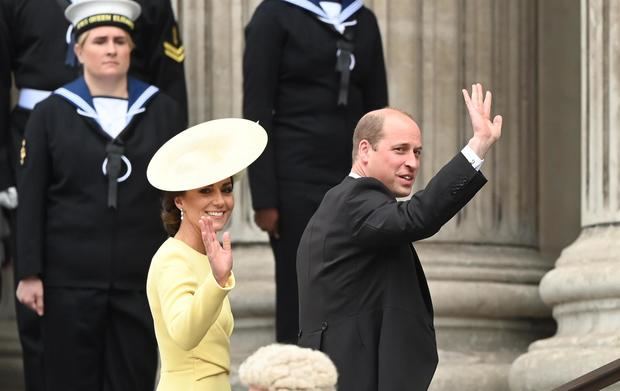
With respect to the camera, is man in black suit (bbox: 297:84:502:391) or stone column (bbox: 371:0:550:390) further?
stone column (bbox: 371:0:550:390)

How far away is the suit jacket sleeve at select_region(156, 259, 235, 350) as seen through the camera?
6066mm

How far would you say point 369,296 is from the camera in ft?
21.6

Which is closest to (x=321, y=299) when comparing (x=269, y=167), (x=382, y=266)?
(x=382, y=266)

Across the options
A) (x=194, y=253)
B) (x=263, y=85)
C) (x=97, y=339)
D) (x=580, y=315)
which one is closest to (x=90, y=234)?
(x=97, y=339)

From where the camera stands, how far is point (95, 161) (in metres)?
8.59

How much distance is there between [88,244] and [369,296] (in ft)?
7.39

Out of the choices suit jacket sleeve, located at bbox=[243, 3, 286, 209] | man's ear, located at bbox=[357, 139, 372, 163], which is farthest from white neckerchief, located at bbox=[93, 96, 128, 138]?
man's ear, located at bbox=[357, 139, 372, 163]

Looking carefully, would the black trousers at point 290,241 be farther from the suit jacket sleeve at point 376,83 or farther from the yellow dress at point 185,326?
the yellow dress at point 185,326

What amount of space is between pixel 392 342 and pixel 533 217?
3.81m

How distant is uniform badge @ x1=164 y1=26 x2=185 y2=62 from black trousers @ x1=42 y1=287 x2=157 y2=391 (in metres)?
1.32

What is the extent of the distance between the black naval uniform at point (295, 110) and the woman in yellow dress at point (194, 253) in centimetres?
212

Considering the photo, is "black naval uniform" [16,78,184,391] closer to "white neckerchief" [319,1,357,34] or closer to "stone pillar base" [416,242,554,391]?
"white neckerchief" [319,1,357,34]

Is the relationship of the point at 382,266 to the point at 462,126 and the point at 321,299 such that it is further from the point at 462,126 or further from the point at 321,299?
the point at 462,126

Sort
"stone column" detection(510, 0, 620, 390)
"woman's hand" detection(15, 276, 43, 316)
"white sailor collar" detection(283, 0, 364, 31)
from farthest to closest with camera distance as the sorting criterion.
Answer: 1. "white sailor collar" detection(283, 0, 364, 31)
2. "stone column" detection(510, 0, 620, 390)
3. "woman's hand" detection(15, 276, 43, 316)
